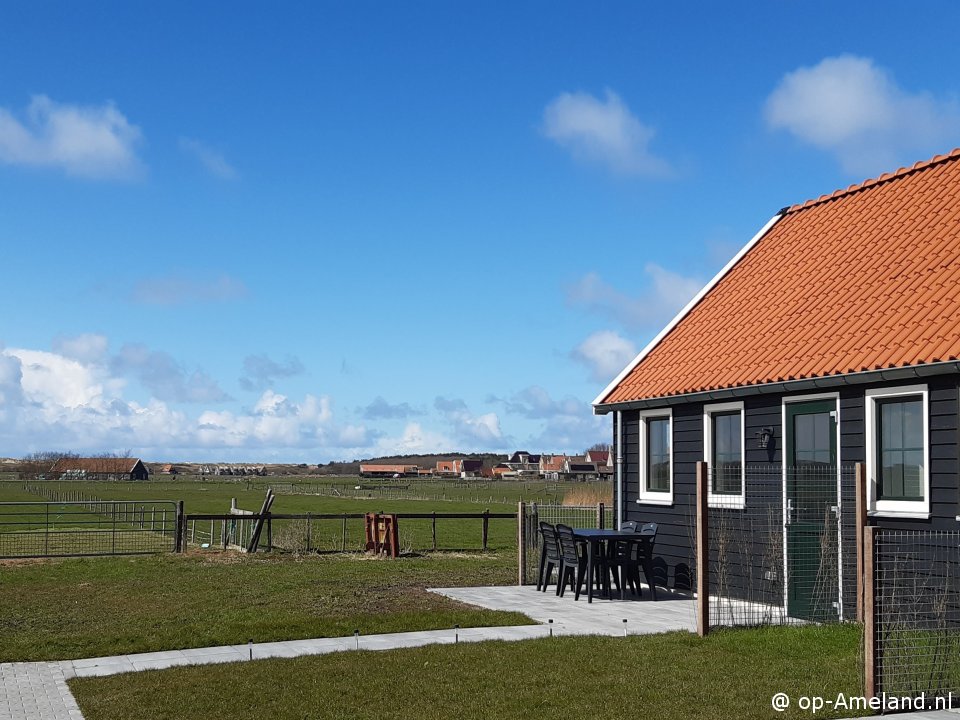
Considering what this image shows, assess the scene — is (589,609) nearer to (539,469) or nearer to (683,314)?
(683,314)

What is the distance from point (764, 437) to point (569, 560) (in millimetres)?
3367

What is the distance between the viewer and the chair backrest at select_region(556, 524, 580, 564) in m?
16.0

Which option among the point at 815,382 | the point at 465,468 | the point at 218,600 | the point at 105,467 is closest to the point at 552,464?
the point at 465,468

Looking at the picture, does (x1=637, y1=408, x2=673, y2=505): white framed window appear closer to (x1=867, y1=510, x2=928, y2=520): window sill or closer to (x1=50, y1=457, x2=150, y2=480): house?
(x1=867, y1=510, x2=928, y2=520): window sill

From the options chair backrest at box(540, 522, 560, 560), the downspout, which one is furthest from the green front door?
the downspout

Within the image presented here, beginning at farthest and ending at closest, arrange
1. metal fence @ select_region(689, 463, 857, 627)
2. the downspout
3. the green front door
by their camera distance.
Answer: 1. the downspout
2. the green front door
3. metal fence @ select_region(689, 463, 857, 627)

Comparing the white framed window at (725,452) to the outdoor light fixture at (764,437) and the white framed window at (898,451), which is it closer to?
the outdoor light fixture at (764,437)

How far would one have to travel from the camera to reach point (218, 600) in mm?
16312

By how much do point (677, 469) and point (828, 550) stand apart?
3.76 m

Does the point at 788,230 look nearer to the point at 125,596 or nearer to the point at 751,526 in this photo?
the point at 751,526

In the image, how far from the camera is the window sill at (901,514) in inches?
492

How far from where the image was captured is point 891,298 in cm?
1439

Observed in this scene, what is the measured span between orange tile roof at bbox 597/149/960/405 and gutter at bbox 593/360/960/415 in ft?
0.25

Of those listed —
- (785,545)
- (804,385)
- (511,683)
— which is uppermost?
(804,385)
